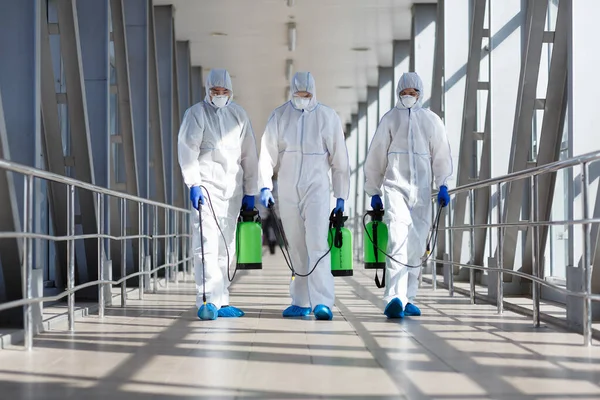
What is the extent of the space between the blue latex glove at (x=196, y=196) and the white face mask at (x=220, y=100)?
544mm

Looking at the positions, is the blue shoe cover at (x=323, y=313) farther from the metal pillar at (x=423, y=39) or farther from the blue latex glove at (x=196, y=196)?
the metal pillar at (x=423, y=39)

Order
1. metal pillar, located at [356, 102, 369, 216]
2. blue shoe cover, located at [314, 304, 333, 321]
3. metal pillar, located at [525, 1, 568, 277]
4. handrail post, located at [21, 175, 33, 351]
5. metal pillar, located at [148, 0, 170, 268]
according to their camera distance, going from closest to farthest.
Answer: handrail post, located at [21, 175, 33, 351] → blue shoe cover, located at [314, 304, 333, 321] → metal pillar, located at [525, 1, 568, 277] → metal pillar, located at [148, 0, 170, 268] → metal pillar, located at [356, 102, 369, 216]

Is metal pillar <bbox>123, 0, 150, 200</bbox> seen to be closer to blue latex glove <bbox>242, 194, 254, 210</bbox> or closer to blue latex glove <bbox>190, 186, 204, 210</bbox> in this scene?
blue latex glove <bbox>242, 194, 254, 210</bbox>

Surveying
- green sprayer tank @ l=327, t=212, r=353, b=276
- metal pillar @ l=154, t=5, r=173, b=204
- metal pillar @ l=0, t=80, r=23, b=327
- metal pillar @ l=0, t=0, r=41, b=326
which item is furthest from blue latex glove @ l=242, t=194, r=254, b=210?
metal pillar @ l=154, t=5, r=173, b=204

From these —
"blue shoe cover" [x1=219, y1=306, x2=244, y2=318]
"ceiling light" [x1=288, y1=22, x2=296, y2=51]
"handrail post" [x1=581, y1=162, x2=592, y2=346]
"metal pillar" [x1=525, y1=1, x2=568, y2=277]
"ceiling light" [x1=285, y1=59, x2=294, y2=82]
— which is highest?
"ceiling light" [x1=288, y1=22, x2=296, y2=51]

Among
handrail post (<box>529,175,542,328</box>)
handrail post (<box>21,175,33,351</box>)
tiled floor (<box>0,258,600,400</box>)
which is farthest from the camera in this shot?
handrail post (<box>529,175,542,328</box>)

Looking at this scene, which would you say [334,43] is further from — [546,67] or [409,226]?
[409,226]

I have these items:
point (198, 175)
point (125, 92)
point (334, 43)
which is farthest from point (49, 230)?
point (334, 43)

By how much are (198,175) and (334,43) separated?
338 inches

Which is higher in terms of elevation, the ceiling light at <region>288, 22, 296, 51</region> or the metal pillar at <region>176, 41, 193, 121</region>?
the ceiling light at <region>288, 22, 296, 51</region>

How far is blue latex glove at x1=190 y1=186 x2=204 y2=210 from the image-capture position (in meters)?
4.89

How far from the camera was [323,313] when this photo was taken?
4836mm

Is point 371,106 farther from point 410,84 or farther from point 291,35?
point 410,84

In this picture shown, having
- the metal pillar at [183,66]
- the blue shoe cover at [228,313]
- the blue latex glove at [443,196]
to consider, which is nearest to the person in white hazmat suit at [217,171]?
the blue shoe cover at [228,313]
